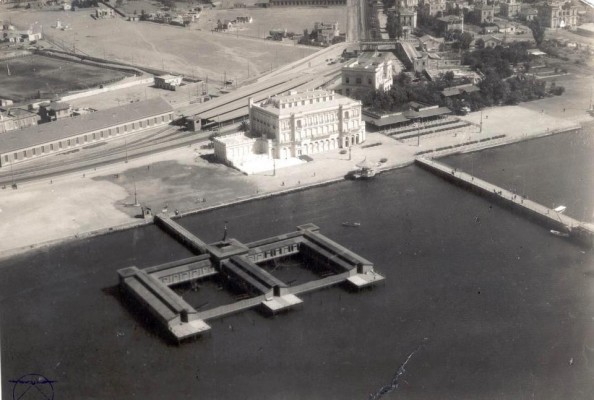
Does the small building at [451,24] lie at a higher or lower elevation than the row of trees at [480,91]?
higher

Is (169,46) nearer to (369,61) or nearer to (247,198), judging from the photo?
(369,61)

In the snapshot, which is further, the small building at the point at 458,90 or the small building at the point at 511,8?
the small building at the point at 511,8

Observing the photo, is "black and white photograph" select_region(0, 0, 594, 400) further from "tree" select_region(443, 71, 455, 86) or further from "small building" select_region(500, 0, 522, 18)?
"small building" select_region(500, 0, 522, 18)

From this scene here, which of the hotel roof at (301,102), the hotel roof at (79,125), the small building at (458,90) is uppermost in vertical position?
the hotel roof at (301,102)

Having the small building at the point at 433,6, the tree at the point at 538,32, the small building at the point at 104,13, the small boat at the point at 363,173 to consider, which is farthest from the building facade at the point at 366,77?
the small building at the point at 104,13

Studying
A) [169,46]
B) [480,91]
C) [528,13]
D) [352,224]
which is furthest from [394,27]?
[352,224]

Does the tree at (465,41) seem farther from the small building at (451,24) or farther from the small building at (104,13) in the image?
the small building at (104,13)

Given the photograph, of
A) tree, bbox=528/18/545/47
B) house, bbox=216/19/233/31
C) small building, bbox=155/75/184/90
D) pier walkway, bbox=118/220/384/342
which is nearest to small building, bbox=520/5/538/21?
tree, bbox=528/18/545/47
